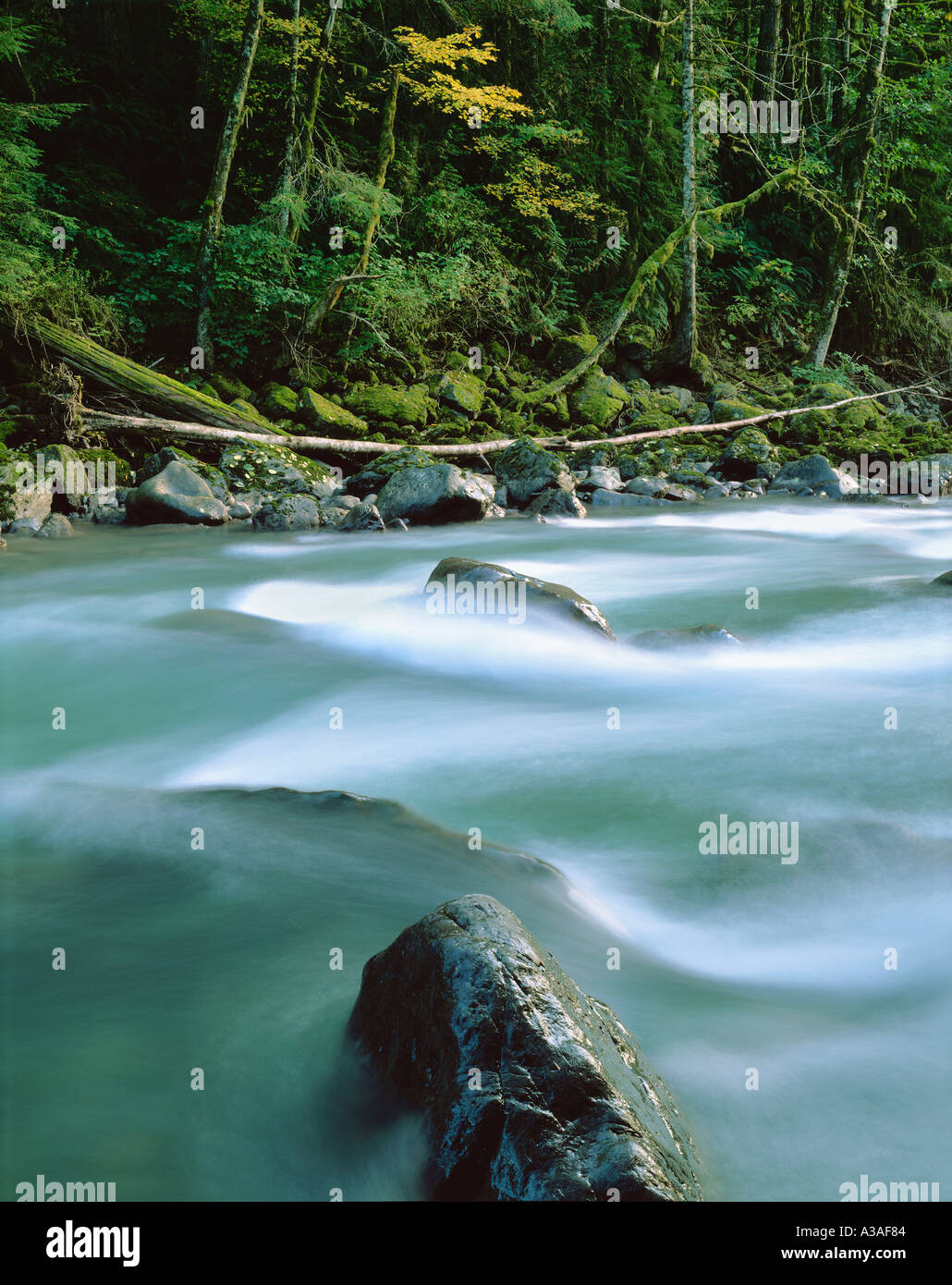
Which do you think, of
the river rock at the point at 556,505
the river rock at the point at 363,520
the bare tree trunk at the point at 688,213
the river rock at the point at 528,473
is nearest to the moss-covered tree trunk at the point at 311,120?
the river rock at the point at 528,473

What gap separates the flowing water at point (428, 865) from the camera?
206 cm

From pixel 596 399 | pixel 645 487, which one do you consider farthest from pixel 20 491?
pixel 596 399

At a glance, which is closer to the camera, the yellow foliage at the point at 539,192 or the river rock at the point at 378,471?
the river rock at the point at 378,471

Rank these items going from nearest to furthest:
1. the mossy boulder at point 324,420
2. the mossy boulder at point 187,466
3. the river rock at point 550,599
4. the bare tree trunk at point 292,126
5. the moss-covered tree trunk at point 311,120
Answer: the river rock at point 550,599
the mossy boulder at point 187,466
the mossy boulder at point 324,420
the bare tree trunk at point 292,126
the moss-covered tree trunk at point 311,120

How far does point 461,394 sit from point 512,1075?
50.1 ft

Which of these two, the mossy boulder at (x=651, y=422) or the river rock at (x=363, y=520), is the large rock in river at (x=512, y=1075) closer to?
the river rock at (x=363, y=520)

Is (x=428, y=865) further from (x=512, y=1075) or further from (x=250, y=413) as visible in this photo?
(x=250, y=413)

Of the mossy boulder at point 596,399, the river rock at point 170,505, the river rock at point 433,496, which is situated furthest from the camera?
the mossy boulder at point 596,399

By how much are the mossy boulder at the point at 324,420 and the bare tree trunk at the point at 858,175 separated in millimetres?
13022

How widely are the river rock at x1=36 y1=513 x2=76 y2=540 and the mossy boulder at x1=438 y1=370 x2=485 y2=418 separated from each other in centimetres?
733

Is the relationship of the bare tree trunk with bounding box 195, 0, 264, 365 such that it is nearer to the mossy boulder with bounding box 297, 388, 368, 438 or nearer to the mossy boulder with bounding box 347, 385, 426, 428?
the mossy boulder with bounding box 297, 388, 368, 438

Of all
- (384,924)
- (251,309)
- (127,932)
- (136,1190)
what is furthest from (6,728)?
(251,309)

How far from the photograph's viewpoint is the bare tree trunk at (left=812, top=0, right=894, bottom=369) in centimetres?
2203

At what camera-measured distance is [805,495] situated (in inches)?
569
